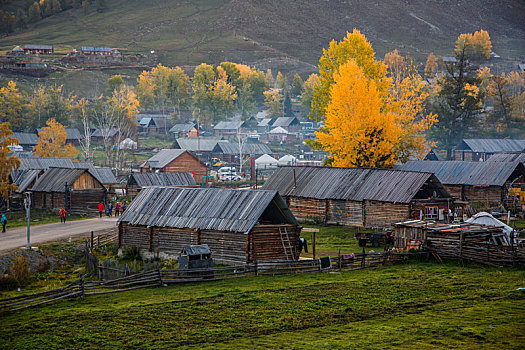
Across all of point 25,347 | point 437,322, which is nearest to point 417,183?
point 437,322

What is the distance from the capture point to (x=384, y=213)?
47344mm

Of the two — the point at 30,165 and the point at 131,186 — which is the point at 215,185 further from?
the point at 30,165

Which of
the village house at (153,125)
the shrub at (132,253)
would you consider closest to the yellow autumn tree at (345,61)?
the shrub at (132,253)

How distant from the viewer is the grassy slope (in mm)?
19891

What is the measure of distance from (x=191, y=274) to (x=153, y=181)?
39.4 m

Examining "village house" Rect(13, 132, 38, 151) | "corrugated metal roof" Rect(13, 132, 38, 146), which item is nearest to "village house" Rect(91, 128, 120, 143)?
"corrugated metal roof" Rect(13, 132, 38, 146)

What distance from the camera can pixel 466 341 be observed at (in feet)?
64.2

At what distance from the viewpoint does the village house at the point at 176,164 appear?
286 ft

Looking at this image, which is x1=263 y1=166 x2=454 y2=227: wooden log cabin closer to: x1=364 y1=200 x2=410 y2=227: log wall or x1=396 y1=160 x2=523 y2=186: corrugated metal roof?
x1=364 y1=200 x2=410 y2=227: log wall

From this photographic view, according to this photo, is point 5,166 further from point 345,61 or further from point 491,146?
point 491,146

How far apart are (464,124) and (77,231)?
79.3 metres

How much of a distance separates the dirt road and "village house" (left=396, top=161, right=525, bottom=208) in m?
34.5

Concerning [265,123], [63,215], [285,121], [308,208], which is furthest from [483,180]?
[265,123]

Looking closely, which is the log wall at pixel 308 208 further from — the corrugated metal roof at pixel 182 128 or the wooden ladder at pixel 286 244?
the corrugated metal roof at pixel 182 128
